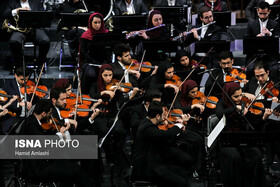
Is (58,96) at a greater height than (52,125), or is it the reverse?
(58,96)

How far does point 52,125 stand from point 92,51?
229 centimetres

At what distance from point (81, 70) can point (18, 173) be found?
88.3 inches

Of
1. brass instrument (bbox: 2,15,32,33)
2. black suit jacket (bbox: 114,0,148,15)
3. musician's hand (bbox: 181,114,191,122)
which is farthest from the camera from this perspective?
black suit jacket (bbox: 114,0,148,15)

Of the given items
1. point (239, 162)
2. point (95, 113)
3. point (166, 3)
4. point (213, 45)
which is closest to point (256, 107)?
point (239, 162)

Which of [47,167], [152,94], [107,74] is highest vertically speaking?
[107,74]

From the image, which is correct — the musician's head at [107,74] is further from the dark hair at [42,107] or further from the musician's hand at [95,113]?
the dark hair at [42,107]

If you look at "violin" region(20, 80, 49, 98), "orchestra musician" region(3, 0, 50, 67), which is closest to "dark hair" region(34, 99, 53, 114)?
"violin" region(20, 80, 49, 98)

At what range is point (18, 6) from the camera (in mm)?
8031

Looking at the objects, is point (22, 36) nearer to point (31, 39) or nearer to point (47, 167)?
point (31, 39)

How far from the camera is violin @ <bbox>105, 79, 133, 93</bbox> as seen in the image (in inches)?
252

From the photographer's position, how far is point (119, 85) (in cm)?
644

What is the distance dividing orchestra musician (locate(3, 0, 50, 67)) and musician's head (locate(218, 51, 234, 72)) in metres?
2.41

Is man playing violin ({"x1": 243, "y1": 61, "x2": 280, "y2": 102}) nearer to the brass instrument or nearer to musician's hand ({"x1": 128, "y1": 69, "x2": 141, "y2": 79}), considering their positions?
musician's hand ({"x1": 128, "y1": 69, "x2": 141, "y2": 79})

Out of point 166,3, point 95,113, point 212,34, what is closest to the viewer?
point 95,113
